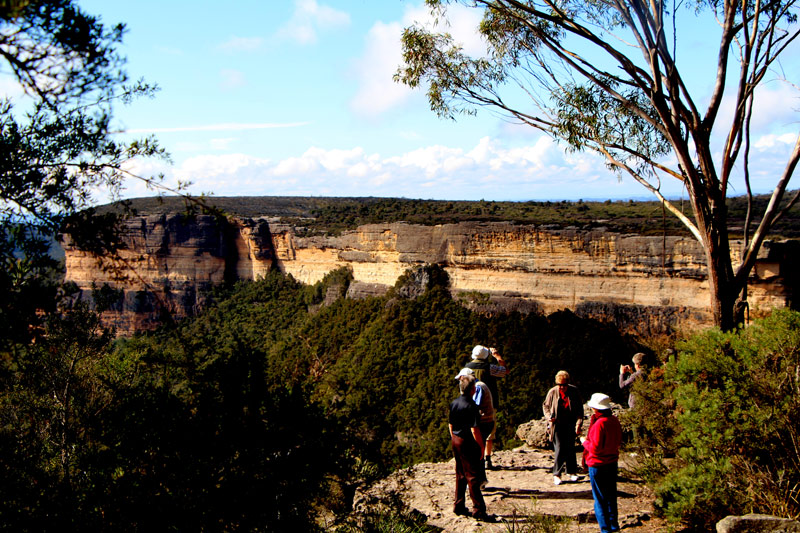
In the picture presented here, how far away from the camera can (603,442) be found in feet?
15.1

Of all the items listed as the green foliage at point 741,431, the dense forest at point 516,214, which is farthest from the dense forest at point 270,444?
the dense forest at point 516,214

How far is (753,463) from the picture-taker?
4320mm

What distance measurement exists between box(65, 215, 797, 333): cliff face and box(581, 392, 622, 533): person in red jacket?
8696 millimetres

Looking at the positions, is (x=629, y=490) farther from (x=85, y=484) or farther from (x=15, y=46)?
(x=15, y=46)

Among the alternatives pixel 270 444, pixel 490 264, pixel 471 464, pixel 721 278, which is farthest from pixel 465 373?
pixel 490 264

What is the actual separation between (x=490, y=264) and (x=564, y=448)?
1578 cm

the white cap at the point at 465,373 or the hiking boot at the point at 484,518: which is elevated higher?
the white cap at the point at 465,373

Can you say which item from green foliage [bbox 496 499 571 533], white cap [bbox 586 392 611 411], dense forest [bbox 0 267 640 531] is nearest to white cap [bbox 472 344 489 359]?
dense forest [bbox 0 267 640 531]

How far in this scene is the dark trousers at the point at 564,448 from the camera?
234 inches

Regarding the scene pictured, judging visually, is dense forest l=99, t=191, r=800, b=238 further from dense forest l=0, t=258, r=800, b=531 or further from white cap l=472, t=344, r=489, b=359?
dense forest l=0, t=258, r=800, b=531

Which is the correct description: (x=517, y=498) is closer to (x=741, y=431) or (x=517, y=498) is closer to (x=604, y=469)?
(x=604, y=469)

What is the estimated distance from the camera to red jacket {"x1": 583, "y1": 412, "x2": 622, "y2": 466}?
457 centimetres

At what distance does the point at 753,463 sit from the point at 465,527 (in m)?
2.35

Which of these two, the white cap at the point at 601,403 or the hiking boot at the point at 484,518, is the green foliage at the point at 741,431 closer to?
the white cap at the point at 601,403
